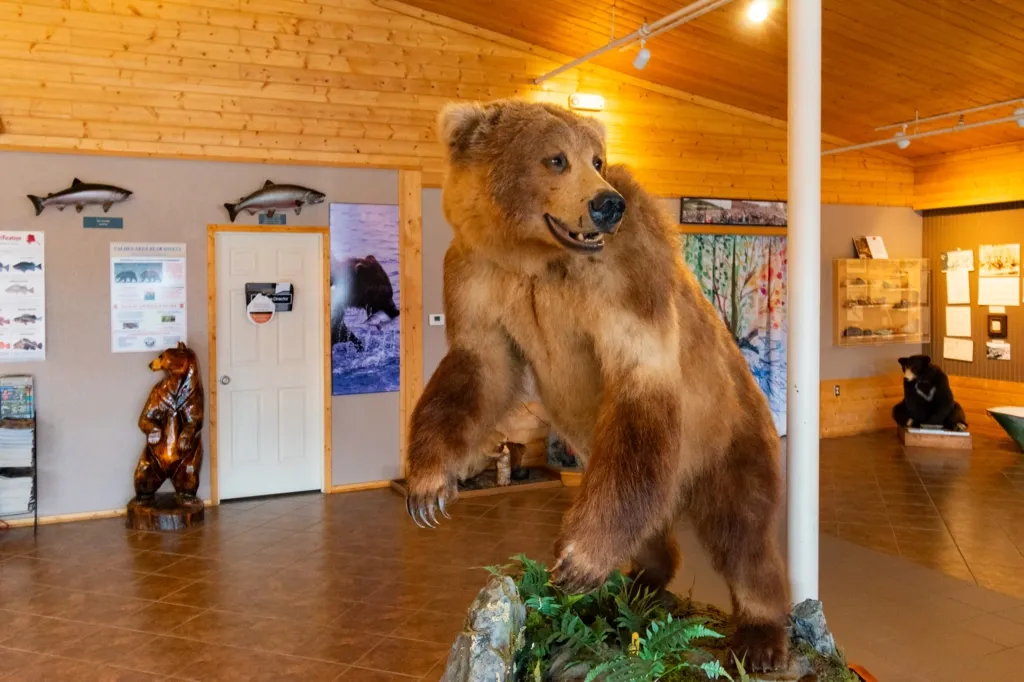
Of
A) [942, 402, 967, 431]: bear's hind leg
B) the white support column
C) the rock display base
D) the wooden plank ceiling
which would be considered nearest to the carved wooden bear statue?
the wooden plank ceiling

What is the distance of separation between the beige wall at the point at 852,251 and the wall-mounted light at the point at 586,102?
3246 mm

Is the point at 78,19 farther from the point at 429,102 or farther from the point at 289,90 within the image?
the point at 429,102

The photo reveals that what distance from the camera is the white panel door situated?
7016 millimetres

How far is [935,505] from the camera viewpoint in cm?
682

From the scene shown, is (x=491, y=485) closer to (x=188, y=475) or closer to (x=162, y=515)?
(x=188, y=475)

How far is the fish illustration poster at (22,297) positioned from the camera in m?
6.32

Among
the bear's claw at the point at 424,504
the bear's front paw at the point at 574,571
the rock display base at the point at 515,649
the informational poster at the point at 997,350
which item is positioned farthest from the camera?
the informational poster at the point at 997,350

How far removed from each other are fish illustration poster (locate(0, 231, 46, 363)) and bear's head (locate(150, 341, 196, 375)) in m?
0.88

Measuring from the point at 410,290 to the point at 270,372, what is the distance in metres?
1.41

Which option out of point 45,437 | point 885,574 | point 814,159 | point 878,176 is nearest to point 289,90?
point 45,437

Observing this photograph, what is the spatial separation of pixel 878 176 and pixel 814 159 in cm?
841

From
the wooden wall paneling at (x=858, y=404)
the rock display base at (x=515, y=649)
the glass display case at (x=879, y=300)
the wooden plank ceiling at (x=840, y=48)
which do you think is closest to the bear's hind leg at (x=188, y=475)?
the wooden plank ceiling at (x=840, y=48)

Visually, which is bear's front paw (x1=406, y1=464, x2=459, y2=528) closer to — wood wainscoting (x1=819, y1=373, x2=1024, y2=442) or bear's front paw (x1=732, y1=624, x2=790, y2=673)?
bear's front paw (x1=732, y1=624, x2=790, y2=673)

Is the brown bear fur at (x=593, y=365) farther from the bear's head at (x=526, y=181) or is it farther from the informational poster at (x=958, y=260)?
the informational poster at (x=958, y=260)
